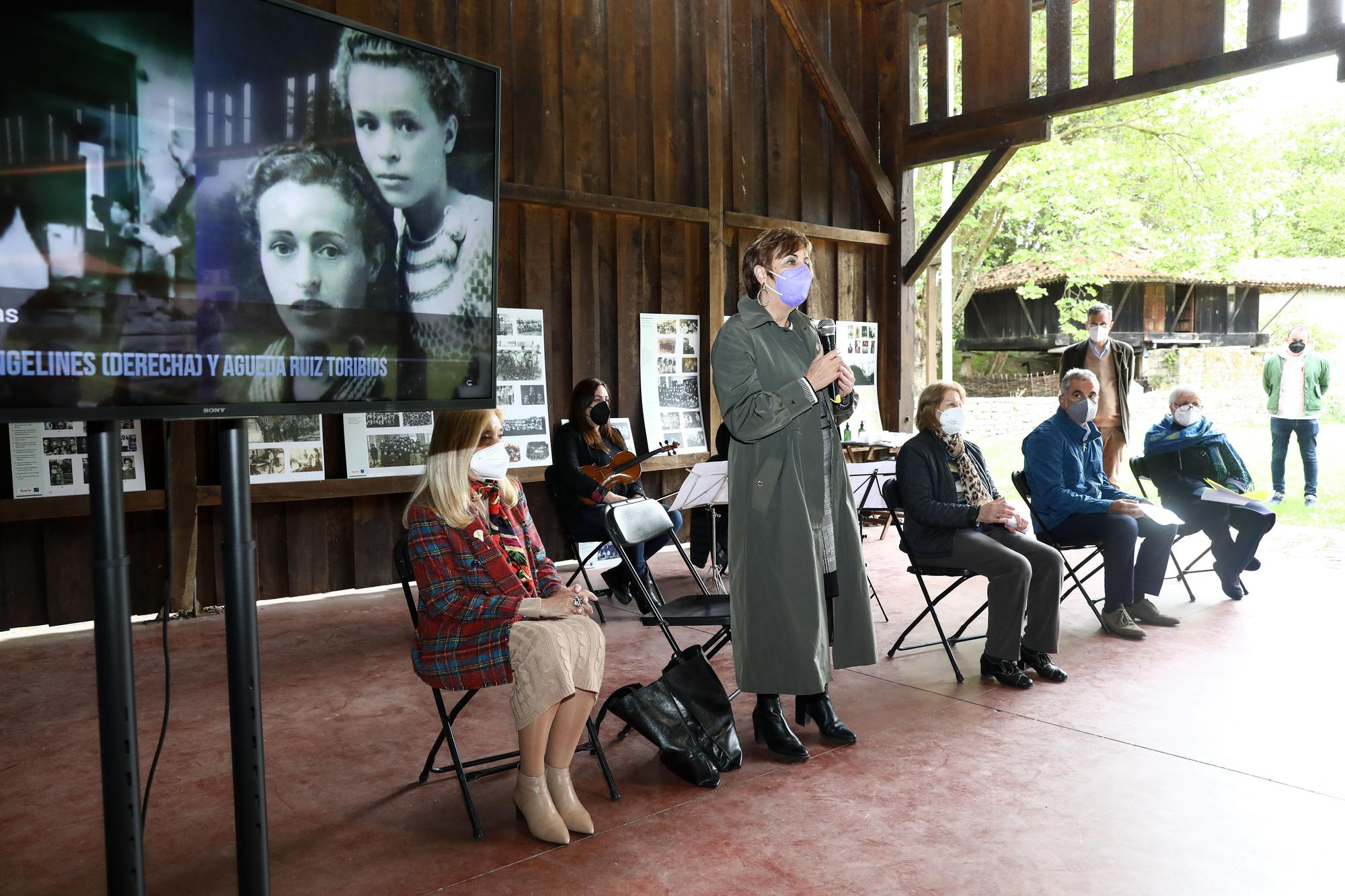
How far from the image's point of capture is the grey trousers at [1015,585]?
14.4 feet

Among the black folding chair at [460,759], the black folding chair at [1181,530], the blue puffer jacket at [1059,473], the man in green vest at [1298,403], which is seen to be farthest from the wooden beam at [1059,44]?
the black folding chair at [460,759]

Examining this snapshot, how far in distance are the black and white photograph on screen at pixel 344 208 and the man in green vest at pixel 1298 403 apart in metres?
10.1

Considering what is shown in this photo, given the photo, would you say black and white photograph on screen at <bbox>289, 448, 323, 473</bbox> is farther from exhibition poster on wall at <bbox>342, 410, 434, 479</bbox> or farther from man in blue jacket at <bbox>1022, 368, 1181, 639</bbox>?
man in blue jacket at <bbox>1022, 368, 1181, 639</bbox>

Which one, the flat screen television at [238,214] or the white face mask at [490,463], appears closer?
the flat screen television at [238,214]

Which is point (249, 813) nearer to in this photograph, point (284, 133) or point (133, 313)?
point (133, 313)

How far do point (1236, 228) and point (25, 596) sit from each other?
70.0 ft

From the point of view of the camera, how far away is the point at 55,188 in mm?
1517

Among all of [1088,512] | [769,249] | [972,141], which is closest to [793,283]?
[769,249]

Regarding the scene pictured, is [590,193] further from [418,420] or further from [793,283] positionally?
[793,283]

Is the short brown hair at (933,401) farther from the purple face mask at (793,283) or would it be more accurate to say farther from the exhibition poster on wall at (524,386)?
the exhibition poster on wall at (524,386)

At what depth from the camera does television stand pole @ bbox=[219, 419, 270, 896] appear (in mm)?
1925

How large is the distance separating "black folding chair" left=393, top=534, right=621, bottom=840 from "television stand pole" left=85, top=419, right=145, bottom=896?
1.17m

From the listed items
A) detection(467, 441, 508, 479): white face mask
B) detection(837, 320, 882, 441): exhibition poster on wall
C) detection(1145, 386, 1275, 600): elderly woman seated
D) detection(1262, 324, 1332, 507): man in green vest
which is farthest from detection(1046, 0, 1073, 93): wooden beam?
detection(467, 441, 508, 479): white face mask

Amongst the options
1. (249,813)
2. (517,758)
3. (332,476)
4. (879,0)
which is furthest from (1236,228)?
(249,813)
